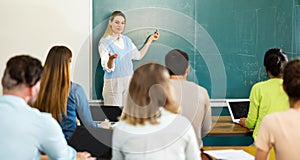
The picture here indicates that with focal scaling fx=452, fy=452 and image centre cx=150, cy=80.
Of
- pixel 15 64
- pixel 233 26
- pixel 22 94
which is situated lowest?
pixel 22 94

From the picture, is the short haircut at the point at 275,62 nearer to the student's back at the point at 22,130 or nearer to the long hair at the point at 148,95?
the long hair at the point at 148,95

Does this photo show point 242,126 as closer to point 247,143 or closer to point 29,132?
point 247,143

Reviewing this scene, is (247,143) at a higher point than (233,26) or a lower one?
lower

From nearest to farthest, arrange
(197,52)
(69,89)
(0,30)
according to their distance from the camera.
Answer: (69,89), (0,30), (197,52)

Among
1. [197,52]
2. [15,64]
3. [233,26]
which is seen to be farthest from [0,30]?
[15,64]

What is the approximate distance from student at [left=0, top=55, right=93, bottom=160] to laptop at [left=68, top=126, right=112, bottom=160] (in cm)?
62

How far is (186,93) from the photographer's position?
286 cm

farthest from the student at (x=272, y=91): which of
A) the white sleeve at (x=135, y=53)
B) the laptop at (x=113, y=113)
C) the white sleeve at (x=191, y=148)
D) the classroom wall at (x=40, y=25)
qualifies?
the classroom wall at (x=40, y=25)

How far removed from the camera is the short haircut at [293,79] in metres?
1.99

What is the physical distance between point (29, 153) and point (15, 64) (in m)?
0.37

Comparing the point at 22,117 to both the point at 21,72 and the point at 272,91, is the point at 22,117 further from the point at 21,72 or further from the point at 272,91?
the point at 272,91

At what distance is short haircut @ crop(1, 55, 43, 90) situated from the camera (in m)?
1.81

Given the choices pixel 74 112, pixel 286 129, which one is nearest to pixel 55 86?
pixel 74 112

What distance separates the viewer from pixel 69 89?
2.71 meters
